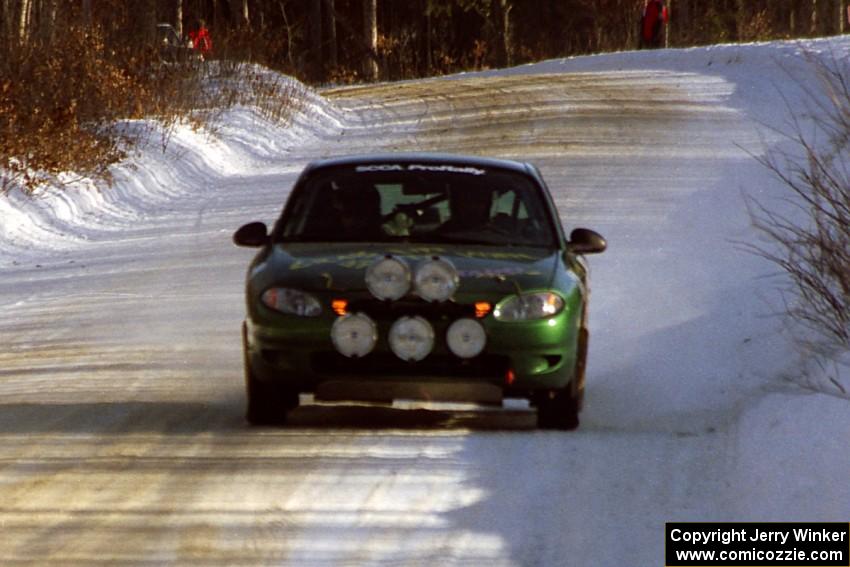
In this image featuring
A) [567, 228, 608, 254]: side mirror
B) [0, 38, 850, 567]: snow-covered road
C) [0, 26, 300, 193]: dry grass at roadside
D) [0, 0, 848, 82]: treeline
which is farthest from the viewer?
[0, 0, 848, 82]: treeline

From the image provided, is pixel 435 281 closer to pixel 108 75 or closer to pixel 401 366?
pixel 401 366

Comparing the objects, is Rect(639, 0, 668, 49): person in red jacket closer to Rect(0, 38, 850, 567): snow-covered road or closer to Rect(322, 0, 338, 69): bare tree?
Rect(322, 0, 338, 69): bare tree

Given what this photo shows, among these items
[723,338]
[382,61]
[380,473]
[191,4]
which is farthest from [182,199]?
[191,4]

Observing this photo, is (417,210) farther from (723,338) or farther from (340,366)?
(723,338)

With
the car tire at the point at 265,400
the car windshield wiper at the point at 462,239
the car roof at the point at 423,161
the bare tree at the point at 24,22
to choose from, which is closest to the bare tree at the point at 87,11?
the bare tree at the point at 24,22

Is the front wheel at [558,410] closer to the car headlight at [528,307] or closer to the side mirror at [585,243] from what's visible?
the car headlight at [528,307]

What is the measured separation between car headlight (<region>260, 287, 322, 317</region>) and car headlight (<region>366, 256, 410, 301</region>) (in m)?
0.27

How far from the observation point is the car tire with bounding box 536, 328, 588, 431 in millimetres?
9219

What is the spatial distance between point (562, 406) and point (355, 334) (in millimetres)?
1123

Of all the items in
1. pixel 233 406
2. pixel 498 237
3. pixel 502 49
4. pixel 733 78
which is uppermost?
pixel 498 237

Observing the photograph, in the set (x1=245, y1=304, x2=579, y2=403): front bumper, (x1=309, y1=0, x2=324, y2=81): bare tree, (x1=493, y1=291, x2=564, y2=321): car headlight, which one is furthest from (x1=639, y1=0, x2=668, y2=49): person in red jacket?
(x1=245, y1=304, x2=579, y2=403): front bumper

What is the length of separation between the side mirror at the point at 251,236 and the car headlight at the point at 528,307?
1.56 metres

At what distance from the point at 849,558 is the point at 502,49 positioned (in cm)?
6811

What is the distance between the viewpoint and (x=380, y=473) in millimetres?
8180
